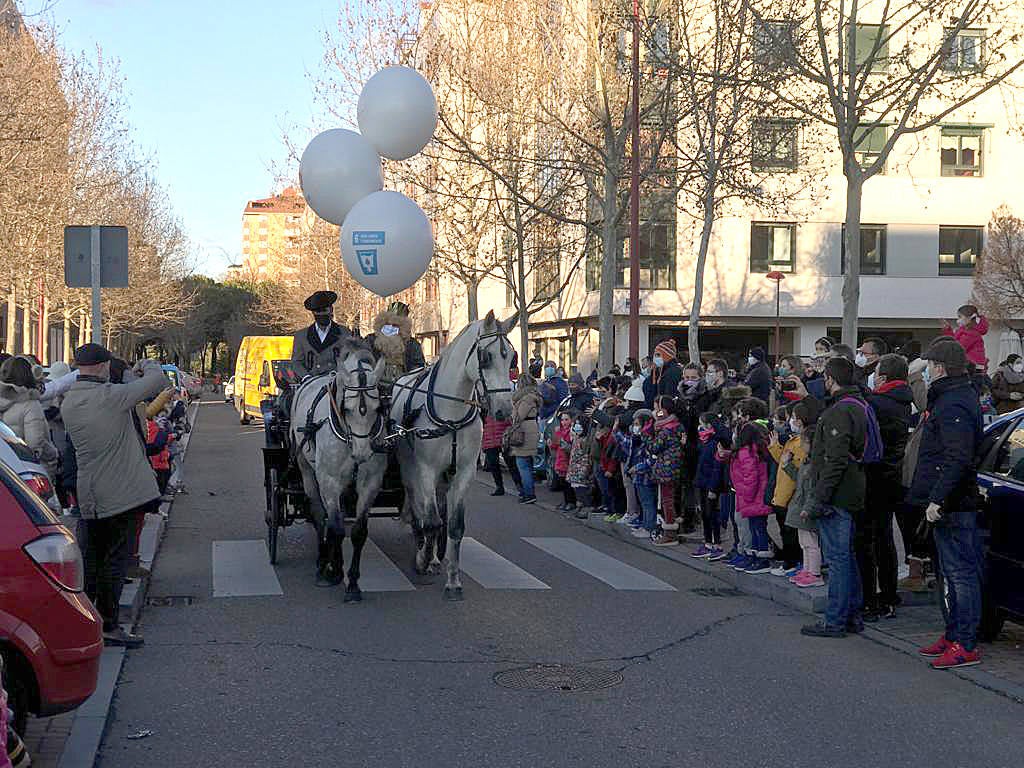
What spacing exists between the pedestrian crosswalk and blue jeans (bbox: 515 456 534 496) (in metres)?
3.86

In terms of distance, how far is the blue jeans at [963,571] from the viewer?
7578 mm

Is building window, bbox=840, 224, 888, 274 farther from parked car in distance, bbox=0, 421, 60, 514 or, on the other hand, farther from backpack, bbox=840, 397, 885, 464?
parked car in distance, bbox=0, 421, 60, 514

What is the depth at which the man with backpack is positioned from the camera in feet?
27.3

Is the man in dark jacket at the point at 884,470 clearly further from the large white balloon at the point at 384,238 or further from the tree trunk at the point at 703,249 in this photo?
the tree trunk at the point at 703,249

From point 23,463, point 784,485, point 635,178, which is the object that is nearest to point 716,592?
point 784,485

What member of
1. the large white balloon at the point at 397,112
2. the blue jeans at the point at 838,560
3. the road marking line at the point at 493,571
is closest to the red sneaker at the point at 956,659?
the blue jeans at the point at 838,560

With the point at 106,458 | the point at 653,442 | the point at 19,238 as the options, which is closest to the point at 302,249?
the point at 19,238

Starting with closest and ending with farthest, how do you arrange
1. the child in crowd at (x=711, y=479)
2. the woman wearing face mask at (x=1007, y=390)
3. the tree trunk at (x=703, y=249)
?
1. the child in crowd at (x=711, y=479)
2. the woman wearing face mask at (x=1007, y=390)
3. the tree trunk at (x=703, y=249)

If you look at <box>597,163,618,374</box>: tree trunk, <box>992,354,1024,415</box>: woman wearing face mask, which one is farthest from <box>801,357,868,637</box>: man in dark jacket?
<box>597,163,618,374</box>: tree trunk

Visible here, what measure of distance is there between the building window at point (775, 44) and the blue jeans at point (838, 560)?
9.30 meters

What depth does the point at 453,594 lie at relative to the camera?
9766mm

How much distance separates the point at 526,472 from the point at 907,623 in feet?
28.0

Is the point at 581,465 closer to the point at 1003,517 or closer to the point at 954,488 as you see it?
the point at 1003,517

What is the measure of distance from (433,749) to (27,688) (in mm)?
1905
